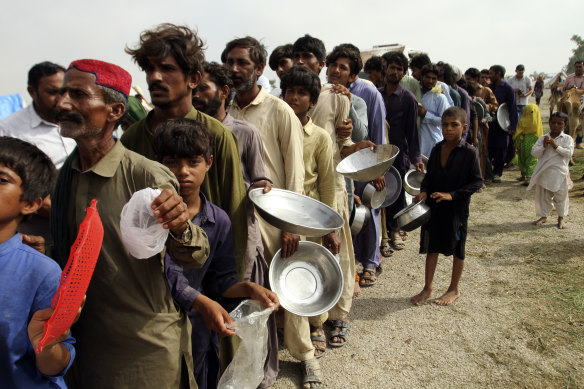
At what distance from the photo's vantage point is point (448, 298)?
4.02m

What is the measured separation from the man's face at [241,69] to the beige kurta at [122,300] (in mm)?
1504

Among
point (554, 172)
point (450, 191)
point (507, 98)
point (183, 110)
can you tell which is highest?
point (183, 110)

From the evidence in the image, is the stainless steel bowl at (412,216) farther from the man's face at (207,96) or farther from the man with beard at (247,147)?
the man's face at (207,96)

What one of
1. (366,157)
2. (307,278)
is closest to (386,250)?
(366,157)

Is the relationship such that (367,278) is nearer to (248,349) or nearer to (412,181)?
(412,181)

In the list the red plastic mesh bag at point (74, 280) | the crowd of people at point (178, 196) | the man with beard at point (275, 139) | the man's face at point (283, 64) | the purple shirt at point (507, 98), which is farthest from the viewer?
the purple shirt at point (507, 98)

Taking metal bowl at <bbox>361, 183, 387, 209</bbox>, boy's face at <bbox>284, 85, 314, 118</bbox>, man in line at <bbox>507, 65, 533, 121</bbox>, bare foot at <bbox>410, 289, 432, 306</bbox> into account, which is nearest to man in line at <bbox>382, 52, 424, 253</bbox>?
metal bowl at <bbox>361, 183, 387, 209</bbox>

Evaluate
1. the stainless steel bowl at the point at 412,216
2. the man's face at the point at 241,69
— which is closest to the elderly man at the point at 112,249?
the man's face at the point at 241,69

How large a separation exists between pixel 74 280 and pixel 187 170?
2.67ft

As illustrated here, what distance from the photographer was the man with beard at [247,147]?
2.42 meters

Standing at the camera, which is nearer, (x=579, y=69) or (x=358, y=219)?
(x=358, y=219)

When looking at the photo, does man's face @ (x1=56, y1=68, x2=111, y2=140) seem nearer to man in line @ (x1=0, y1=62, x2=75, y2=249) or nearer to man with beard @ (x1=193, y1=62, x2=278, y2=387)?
man with beard @ (x1=193, y1=62, x2=278, y2=387)

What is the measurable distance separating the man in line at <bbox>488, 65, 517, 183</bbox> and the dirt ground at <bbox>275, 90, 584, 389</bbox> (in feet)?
12.6

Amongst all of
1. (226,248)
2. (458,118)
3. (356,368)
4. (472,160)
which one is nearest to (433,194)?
(472,160)
